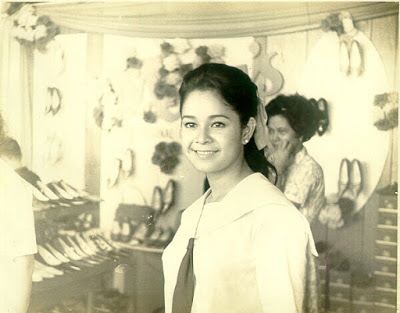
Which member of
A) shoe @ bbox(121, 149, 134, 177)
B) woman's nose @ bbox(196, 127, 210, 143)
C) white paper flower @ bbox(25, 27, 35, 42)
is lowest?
shoe @ bbox(121, 149, 134, 177)

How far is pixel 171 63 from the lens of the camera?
1247 millimetres

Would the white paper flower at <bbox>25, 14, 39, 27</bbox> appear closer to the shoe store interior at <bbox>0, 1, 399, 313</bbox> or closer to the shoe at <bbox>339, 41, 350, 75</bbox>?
the shoe store interior at <bbox>0, 1, 399, 313</bbox>

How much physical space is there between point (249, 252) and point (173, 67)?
1.44 ft

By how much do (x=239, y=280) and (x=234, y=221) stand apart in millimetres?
124

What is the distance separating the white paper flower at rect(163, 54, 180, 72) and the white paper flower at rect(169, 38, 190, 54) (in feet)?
0.05

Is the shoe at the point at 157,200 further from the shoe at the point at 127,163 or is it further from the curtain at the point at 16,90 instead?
the curtain at the point at 16,90

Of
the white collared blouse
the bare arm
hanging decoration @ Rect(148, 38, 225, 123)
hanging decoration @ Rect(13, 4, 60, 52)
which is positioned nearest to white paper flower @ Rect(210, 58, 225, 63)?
hanging decoration @ Rect(148, 38, 225, 123)

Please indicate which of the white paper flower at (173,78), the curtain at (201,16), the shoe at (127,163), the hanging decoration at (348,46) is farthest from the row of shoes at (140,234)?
the hanging decoration at (348,46)

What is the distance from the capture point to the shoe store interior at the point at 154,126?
121 centimetres

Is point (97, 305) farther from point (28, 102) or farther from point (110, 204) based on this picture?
point (28, 102)

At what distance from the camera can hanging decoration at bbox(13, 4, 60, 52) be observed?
1.29 meters

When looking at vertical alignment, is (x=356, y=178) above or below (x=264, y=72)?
below

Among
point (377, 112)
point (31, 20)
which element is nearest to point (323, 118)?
point (377, 112)

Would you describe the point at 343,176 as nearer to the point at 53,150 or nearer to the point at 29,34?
the point at 53,150
